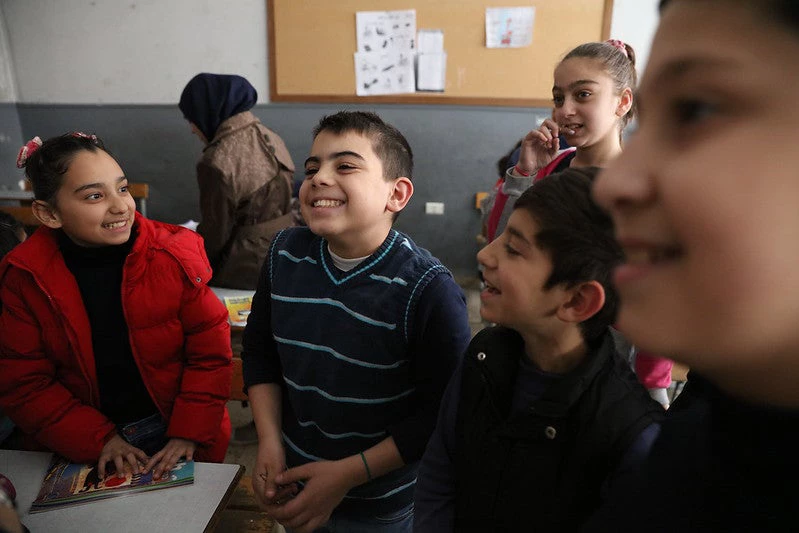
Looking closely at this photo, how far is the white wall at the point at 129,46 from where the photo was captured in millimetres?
3834

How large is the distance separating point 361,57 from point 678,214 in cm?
399

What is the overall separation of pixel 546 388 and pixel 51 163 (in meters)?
1.33

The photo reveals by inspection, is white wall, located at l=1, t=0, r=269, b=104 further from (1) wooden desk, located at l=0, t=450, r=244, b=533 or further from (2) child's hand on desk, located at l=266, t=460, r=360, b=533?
(2) child's hand on desk, located at l=266, t=460, r=360, b=533

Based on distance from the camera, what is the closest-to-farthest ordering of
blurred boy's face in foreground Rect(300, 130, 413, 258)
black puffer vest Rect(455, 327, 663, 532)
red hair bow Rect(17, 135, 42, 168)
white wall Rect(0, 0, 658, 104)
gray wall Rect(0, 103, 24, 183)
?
black puffer vest Rect(455, 327, 663, 532), blurred boy's face in foreground Rect(300, 130, 413, 258), red hair bow Rect(17, 135, 42, 168), white wall Rect(0, 0, 658, 104), gray wall Rect(0, 103, 24, 183)

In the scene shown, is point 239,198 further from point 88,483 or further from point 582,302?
point 582,302

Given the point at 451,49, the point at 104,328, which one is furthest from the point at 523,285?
the point at 451,49

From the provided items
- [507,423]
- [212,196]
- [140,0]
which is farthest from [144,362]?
[140,0]

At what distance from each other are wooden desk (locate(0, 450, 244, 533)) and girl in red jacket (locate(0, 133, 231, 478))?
119 mm

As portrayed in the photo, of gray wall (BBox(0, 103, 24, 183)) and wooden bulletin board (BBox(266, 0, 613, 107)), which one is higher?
wooden bulletin board (BBox(266, 0, 613, 107))

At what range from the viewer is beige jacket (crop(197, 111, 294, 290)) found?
2.46 meters

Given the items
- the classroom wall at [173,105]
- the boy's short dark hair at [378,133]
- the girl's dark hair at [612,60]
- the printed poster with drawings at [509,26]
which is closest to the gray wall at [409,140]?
the classroom wall at [173,105]

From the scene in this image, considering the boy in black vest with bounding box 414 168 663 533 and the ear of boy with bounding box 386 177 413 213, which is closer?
the boy in black vest with bounding box 414 168 663 533

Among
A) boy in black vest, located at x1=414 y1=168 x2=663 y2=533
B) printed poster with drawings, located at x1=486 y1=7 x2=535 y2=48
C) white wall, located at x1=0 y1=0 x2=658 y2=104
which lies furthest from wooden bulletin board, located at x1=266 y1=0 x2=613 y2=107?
boy in black vest, located at x1=414 y1=168 x2=663 y2=533

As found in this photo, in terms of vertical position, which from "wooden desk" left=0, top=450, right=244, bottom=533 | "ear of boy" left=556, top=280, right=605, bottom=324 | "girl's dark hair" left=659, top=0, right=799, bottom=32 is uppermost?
"girl's dark hair" left=659, top=0, right=799, bottom=32
